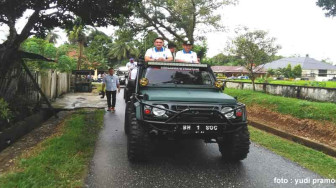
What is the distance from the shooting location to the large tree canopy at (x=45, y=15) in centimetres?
763

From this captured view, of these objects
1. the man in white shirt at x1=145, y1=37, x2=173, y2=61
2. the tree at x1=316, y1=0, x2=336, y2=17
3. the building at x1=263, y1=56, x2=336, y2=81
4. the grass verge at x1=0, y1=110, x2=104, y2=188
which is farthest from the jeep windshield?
the building at x1=263, y1=56, x2=336, y2=81

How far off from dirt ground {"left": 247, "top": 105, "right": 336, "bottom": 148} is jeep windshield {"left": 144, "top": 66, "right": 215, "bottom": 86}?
11.2 ft

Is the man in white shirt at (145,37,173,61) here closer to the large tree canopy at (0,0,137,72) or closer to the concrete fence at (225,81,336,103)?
the large tree canopy at (0,0,137,72)

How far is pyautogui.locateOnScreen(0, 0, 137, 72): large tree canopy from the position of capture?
25.0 feet

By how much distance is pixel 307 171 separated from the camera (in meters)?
4.57

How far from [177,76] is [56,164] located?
108 inches

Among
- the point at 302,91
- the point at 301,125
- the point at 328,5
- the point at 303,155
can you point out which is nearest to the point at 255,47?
the point at 302,91

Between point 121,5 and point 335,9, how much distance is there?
36737 millimetres

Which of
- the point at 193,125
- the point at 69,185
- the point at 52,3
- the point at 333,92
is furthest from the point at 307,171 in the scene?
the point at 52,3

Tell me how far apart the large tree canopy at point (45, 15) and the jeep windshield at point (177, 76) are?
3890 mm

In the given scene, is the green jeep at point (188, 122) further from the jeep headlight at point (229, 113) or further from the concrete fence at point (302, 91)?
the concrete fence at point (302, 91)

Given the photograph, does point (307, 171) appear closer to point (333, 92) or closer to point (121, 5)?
point (333, 92)

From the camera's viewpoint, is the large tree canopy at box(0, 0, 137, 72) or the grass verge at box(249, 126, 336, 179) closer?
the grass verge at box(249, 126, 336, 179)

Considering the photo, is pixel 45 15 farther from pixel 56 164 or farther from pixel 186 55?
pixel 56 164
